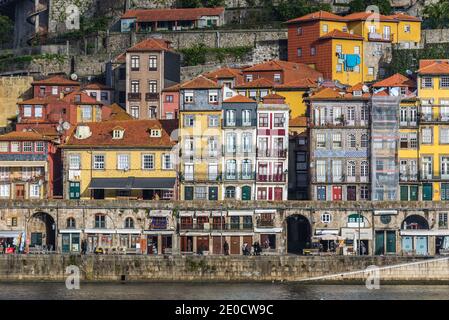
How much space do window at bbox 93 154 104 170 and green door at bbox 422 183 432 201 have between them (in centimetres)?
1988

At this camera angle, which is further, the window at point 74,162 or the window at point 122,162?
the window at point 74,162

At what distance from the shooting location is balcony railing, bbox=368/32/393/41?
3863 inches

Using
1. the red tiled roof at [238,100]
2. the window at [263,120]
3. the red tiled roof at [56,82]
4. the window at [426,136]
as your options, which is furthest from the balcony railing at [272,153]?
the red tiled roof at [56,82]

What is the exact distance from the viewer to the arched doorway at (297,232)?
249ft

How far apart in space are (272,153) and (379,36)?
76.3 ft

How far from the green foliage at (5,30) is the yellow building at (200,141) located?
48.5m

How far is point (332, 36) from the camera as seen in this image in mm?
96312

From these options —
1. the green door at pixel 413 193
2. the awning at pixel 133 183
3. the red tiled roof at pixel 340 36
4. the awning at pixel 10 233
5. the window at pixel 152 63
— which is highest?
the red tiled roof at pixel 340 36

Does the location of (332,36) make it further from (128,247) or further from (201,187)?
(128,247)

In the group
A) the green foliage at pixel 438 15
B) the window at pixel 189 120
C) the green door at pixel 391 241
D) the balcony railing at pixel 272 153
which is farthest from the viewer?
the green foliage at pixel 438 15

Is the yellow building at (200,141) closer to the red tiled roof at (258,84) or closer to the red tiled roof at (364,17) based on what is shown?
the red tiled roof at (258,84)

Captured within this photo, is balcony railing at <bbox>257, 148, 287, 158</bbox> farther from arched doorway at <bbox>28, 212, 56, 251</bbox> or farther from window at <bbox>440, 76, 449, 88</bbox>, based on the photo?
arched doorway at <bbox>28, 212, 56, 251</bbox>

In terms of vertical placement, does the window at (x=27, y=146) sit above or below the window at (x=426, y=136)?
below

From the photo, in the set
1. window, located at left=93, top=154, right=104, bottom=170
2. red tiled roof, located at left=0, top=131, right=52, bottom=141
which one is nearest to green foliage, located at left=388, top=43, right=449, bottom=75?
window, located at left=93, top=154, right=104, bottom=170
